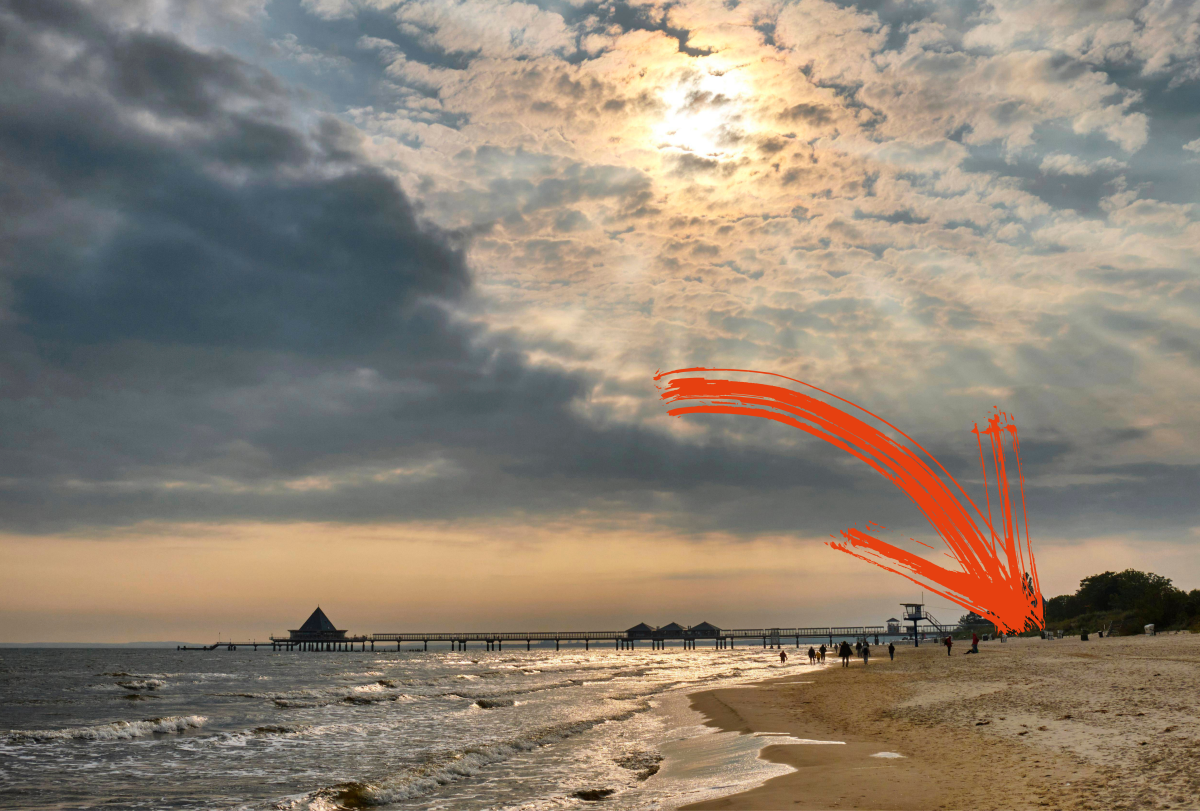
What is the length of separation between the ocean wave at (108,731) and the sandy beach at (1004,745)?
19971 mm

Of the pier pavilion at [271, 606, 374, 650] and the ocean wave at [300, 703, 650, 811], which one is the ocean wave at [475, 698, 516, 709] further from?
the pier pavilion at [271, 606, 374, 650]

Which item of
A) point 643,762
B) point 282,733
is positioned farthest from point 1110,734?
point 282,733

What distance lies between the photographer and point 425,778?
54.6ft

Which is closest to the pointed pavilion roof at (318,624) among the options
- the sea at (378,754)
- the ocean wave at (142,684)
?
the ocean wave at (142,684)

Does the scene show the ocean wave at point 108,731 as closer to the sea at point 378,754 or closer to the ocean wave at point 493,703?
the sea at point 378,754

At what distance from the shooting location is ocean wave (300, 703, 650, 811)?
14.8 meters

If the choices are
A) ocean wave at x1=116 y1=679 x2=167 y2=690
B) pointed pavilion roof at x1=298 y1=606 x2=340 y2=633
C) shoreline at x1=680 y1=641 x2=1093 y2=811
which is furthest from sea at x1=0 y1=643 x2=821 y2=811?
pointed pavilion roof at x1=298 y1=606 x2=340 y2=633

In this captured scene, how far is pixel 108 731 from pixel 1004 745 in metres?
28.2

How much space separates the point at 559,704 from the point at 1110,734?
26423 millimetres

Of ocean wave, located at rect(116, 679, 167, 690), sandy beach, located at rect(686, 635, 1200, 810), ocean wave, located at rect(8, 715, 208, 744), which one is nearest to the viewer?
sandy beach, located at rect(686, 635, 1200, 810)

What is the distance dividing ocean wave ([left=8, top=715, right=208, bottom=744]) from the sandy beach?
1997 cm

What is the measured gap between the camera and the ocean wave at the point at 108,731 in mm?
25438

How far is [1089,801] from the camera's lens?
9070mm

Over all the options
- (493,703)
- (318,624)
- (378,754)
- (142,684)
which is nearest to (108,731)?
(378,754)
